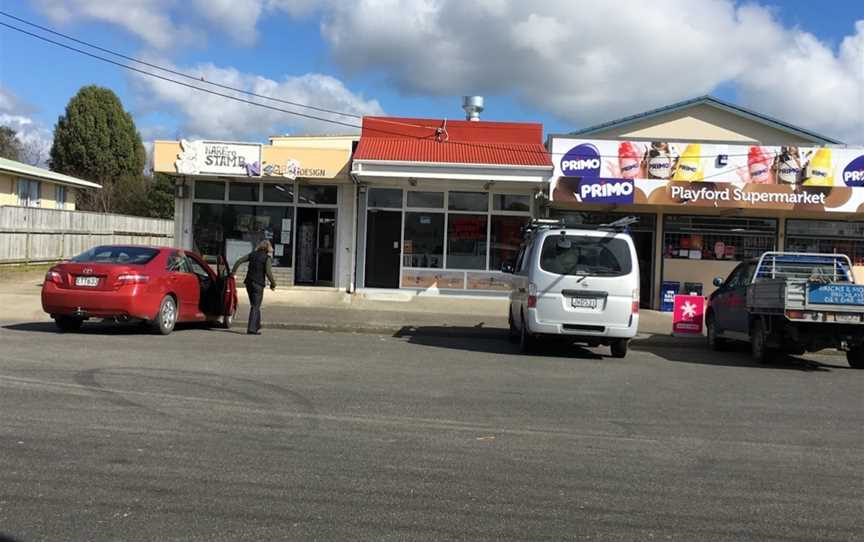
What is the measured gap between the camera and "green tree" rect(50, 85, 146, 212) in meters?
53.6

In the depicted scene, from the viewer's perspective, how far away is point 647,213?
20.1 m

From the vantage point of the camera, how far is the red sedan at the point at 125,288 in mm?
11523

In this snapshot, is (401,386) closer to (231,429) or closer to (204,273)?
(231,429)

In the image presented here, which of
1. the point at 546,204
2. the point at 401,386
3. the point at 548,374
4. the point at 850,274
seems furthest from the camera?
the point at 546,204

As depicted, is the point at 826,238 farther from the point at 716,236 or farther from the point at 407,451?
the point at 407,451

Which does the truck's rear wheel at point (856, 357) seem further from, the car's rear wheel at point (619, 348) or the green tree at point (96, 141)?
the green tree at point (96, 141)

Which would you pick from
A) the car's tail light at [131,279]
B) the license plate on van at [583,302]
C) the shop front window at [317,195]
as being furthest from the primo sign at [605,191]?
the car's tail light at [131,279]

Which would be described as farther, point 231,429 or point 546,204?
point 546,204

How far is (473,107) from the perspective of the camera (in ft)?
77.5

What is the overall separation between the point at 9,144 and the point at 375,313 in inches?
2114

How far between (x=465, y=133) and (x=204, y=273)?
9.89 metres

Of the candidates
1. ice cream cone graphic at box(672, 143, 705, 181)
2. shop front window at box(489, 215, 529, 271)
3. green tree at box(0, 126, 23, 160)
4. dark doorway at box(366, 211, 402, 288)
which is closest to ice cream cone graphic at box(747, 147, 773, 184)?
ice cream cone graphic at box(672, 143, 705, 181)

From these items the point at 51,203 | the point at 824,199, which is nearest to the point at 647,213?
the point at 824,199

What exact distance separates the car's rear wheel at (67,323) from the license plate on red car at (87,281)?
34.1 inches
